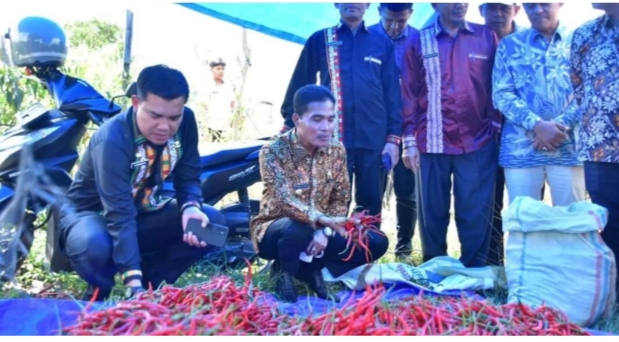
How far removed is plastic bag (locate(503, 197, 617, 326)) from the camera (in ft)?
11.2

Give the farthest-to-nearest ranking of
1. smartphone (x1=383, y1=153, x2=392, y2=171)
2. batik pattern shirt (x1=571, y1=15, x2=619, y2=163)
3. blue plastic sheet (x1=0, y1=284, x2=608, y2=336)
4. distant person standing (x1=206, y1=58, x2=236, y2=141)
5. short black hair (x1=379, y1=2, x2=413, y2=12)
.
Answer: distant person standing (x1=206, y1=58, x2=236, y2=141) → short black hair (x1=379, y1=2, x2=413, y2=12) → smartphone (x1=383, y1=153, x2=392, y2=171) → batik pattern shirt (x1=571, y1=15, x2=619, y2=163) → blue plastic sheet (x1=0, y1=284, x2=608, y2=336)

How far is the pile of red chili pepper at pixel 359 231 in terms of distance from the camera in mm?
3736

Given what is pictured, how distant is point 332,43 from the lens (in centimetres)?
452

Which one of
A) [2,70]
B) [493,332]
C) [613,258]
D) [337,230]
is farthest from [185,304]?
[2,70]

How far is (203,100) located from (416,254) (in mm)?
3761

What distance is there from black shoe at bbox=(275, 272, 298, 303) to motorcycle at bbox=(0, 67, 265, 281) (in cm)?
63

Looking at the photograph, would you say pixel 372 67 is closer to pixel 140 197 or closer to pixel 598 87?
pixel 598 87

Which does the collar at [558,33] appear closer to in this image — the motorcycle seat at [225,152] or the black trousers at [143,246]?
the motorcycle seat at [225,152]

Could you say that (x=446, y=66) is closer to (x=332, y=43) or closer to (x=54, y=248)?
(x=332, y=43)

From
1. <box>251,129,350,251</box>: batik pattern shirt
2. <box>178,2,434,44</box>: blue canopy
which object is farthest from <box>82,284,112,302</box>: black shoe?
<box>178,2,434,44</box>: blue canopy

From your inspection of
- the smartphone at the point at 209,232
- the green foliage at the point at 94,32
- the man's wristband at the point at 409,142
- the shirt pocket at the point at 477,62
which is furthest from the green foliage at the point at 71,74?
the green foliage at the point at 94,32

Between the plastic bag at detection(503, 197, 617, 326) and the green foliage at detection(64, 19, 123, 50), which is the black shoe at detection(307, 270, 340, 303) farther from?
the green foliage at detection(64, 19, 123, 50)

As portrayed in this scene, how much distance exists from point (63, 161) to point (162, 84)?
3.18 feet

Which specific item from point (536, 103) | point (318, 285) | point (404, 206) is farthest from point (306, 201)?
point (536, 103)
